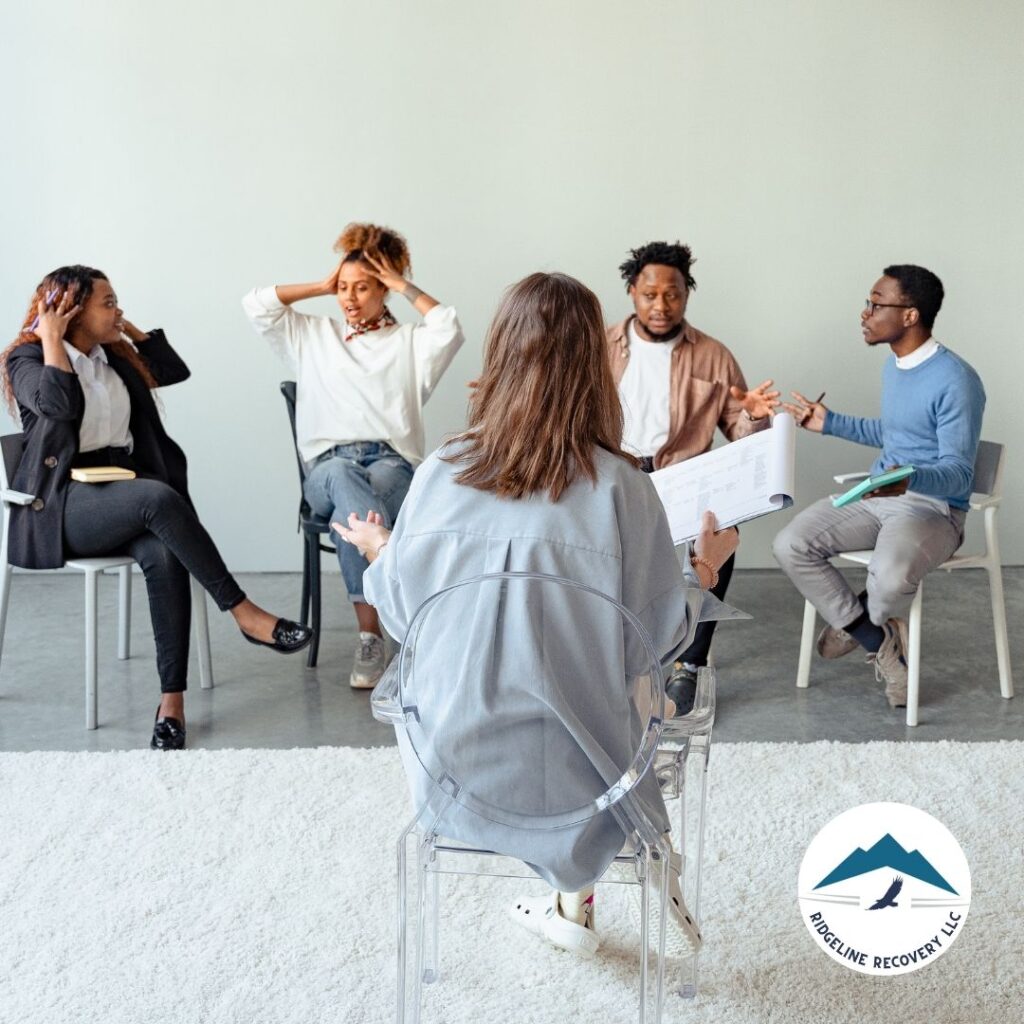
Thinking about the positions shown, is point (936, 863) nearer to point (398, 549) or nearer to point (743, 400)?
point (398, 549)

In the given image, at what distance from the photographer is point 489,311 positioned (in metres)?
4.83

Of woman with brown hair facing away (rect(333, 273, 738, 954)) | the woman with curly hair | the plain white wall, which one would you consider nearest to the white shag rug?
woman with brown hair facing away (rect(333, 273, 738, 954))

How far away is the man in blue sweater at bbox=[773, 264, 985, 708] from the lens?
11.2 feet

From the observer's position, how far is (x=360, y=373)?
386cm

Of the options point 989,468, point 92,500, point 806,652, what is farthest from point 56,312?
point 989,468

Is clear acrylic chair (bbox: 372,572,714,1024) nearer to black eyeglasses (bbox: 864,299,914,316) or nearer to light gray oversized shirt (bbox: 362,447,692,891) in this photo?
light gray oversized shirt (bbox: 362,447,692,891)

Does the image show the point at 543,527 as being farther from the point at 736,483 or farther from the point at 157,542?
the point at 157,542

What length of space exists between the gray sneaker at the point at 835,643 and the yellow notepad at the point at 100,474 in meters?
1.99

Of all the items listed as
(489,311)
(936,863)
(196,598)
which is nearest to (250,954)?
(936,863)

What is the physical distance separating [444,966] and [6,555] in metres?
1.84

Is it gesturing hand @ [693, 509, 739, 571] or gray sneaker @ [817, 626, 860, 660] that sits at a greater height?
gesturing hand @ [693, 509, 739, 571]

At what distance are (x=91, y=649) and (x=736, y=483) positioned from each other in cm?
184

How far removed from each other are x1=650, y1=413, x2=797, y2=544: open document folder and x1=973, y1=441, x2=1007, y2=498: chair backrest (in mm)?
1465

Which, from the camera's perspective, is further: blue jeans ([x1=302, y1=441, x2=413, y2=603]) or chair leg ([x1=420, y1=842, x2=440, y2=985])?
blue jeans ([x1=302, y1=441, x2=413, y2=603])
